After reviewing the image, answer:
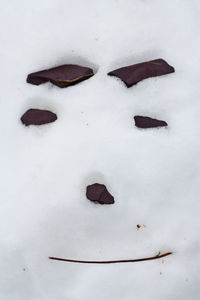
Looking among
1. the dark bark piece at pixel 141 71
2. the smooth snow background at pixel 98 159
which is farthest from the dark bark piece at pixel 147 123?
the dark bark piece at pixel 141 71

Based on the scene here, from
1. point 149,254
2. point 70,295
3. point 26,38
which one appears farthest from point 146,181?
point 26,38

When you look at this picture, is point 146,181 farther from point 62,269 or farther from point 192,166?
point 62,269

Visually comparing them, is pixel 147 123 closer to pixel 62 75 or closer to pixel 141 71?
pixel 141 71

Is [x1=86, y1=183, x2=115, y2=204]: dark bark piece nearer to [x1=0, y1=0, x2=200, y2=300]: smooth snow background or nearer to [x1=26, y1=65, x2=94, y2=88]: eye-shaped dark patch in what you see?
[x1=0, y1=0, x2=200, y2=300]: smooth snow background

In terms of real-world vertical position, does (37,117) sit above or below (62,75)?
below

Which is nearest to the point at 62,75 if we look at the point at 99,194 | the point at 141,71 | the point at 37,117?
the point at 37,117
